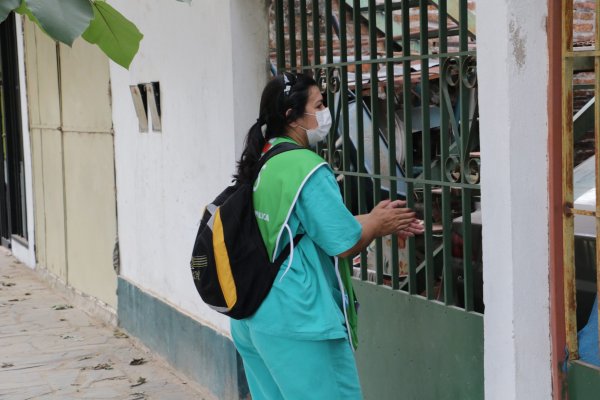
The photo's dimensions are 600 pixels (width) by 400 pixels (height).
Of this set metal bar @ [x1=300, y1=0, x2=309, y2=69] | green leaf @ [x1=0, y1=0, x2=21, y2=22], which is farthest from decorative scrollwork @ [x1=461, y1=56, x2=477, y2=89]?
green leaf @ [x1=0, y1=0, x2=21, y2=22]

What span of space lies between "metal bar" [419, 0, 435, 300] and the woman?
1.62 feet

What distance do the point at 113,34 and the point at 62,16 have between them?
483mm

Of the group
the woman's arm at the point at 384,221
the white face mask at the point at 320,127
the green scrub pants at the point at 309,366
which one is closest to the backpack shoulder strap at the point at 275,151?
the white face mask at the point at 320,127

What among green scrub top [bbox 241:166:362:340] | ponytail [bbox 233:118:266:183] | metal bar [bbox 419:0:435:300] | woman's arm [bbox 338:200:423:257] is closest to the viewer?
green scrub top [bbox 241:166:362:340]

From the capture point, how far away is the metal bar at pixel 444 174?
4152 mm

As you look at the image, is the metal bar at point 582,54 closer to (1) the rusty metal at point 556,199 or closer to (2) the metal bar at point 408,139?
(1) the rusty metal at point 556,199

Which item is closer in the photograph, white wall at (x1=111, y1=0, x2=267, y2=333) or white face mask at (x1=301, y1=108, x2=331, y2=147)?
white face mask at (x1=301, y1=108, x2=331, y2=147)

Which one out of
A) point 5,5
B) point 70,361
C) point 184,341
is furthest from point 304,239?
point 70,361

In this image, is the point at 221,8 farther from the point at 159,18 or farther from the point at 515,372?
the point at 515,372

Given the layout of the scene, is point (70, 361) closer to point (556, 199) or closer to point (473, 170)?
point (473, 170)

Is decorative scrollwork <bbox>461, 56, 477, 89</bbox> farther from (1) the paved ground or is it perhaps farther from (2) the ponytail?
(1) the paved ground

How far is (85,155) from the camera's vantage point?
360 inches

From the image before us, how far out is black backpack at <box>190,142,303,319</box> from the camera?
3768mm

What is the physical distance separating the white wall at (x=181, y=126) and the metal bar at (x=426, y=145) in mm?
1589
